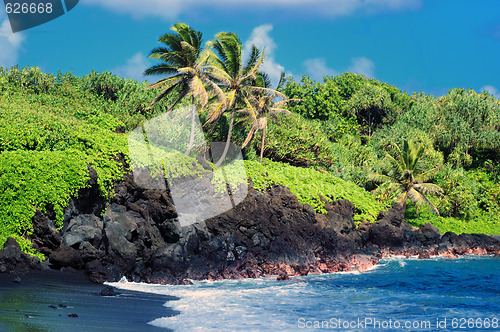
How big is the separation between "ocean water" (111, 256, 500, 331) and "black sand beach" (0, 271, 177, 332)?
0.65 meters

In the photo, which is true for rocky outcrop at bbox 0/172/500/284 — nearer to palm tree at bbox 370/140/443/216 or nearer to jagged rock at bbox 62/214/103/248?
jagged rock at bbox 62/214/103/248

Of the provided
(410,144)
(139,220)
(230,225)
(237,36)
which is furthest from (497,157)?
(139,220)

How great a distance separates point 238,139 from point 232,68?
6068 mm

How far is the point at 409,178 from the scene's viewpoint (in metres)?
34.3

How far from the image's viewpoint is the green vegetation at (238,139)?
685 inches

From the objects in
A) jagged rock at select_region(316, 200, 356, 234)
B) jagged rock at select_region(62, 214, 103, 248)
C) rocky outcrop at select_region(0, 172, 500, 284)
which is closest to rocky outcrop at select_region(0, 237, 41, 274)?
rocky outcrop at select_region(0, 172, 500, 284)

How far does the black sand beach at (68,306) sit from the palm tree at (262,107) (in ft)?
54.5

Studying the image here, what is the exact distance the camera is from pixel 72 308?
10.6 metres

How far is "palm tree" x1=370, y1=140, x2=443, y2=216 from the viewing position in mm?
33750

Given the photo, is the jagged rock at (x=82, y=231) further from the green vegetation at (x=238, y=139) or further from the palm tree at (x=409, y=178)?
the palm tree at (x=409, y=178)

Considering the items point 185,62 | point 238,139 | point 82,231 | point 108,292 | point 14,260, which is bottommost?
point 108,292

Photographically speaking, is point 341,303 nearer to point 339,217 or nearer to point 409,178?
point 339,217

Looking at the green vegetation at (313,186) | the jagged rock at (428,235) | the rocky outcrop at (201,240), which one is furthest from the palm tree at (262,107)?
the jagged rock at (428,235)

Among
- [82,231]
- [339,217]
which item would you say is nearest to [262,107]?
[339,217]
